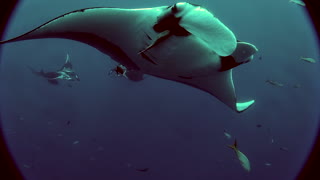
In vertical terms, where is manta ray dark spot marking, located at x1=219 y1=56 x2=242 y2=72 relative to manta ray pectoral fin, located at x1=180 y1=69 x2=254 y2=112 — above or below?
above

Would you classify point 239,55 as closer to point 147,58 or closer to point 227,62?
point 227,62

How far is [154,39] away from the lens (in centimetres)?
215

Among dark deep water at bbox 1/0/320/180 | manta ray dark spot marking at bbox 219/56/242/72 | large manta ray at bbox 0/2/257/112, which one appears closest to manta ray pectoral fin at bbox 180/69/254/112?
large manta ray at bbox 0/2/257/112

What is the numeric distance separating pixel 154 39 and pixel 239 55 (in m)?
0.75

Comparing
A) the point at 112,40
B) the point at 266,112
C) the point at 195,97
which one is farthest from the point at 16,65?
the point at 112,40

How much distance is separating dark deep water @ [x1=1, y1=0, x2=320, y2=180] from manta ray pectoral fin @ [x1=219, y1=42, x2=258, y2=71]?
45.7ft

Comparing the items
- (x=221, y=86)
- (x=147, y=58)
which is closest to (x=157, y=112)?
(x=221, y=86)

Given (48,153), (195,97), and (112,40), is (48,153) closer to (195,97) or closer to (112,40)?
(195,97)

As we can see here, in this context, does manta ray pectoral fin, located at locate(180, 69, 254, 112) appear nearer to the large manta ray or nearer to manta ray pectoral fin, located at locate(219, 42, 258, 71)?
the large manta ray

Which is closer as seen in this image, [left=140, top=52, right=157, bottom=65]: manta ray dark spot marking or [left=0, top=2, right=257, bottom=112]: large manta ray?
[left=0, top=2, right=257, bottom=112]: large manta ray

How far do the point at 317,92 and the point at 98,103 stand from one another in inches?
548

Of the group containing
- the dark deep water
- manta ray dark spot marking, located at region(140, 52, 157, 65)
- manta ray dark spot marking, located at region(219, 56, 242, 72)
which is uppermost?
manta ray dark spot marking, located at region(140, 52, 157, 65)

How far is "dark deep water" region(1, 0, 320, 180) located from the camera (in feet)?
52.6

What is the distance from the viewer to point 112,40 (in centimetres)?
246
